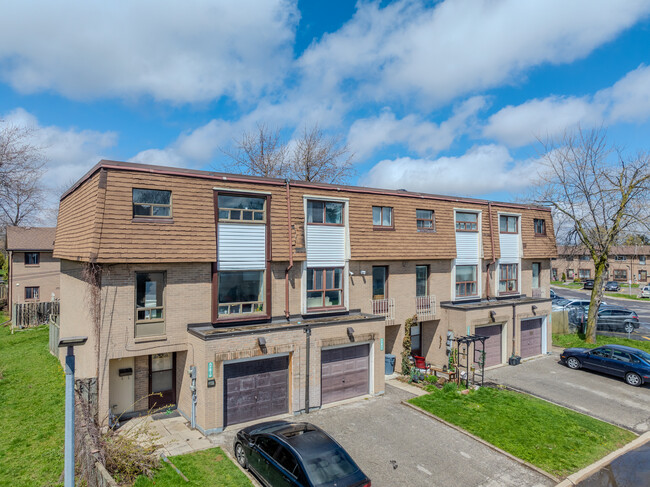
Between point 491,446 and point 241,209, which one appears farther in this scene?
point 241,209

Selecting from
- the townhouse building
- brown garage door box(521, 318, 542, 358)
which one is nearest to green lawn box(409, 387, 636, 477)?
the townhouse building

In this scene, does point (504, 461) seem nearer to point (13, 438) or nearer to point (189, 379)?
point (189, 379)

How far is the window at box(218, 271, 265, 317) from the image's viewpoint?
14.5 m

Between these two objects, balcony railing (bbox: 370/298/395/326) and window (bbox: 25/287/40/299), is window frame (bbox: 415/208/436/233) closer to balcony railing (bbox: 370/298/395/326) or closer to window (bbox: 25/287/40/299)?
balcony railing (bbox: 370/298/395/326)

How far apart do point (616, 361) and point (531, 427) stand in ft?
28.7

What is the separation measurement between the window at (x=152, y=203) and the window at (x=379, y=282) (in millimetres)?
9528

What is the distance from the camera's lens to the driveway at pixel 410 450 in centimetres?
1052

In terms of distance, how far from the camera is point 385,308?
733 inches

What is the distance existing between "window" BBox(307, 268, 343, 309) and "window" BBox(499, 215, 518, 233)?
38.0ft

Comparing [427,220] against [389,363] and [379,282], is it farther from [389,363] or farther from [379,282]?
[389,363]

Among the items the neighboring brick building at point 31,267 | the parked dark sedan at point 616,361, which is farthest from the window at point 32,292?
the parked dark sedan at point 616,361

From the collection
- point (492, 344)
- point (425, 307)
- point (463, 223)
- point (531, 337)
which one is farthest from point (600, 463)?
point (463, 223)

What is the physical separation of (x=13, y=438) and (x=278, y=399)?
786 centimetres

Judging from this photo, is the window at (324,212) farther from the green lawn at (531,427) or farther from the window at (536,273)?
the window at (536,273)
